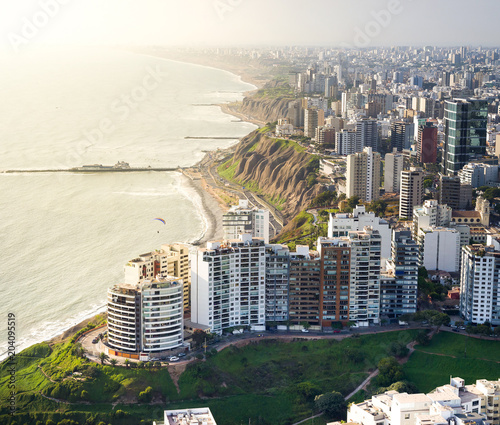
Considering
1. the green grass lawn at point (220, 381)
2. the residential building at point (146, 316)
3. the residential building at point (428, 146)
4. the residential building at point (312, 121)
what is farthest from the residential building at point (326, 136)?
the residential building at point (146, 316)

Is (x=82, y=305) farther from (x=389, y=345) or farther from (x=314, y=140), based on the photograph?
(x=314, y=140)

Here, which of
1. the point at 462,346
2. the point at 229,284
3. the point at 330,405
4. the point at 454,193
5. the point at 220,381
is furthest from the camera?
the point at 454,193

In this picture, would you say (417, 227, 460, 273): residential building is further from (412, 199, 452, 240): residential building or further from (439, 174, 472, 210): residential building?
(439, 174, 472, 210): residential building

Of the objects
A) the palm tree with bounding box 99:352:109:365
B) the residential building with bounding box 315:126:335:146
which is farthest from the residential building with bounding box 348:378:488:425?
the residential building with bounding box 315:126:335:146

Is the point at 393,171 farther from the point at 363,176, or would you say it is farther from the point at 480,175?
the point at 480,175

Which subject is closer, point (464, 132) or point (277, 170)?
point (464, 132)

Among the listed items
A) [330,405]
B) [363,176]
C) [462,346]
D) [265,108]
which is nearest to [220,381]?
[330,405]

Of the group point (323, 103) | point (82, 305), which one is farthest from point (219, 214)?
point (323, 103)
